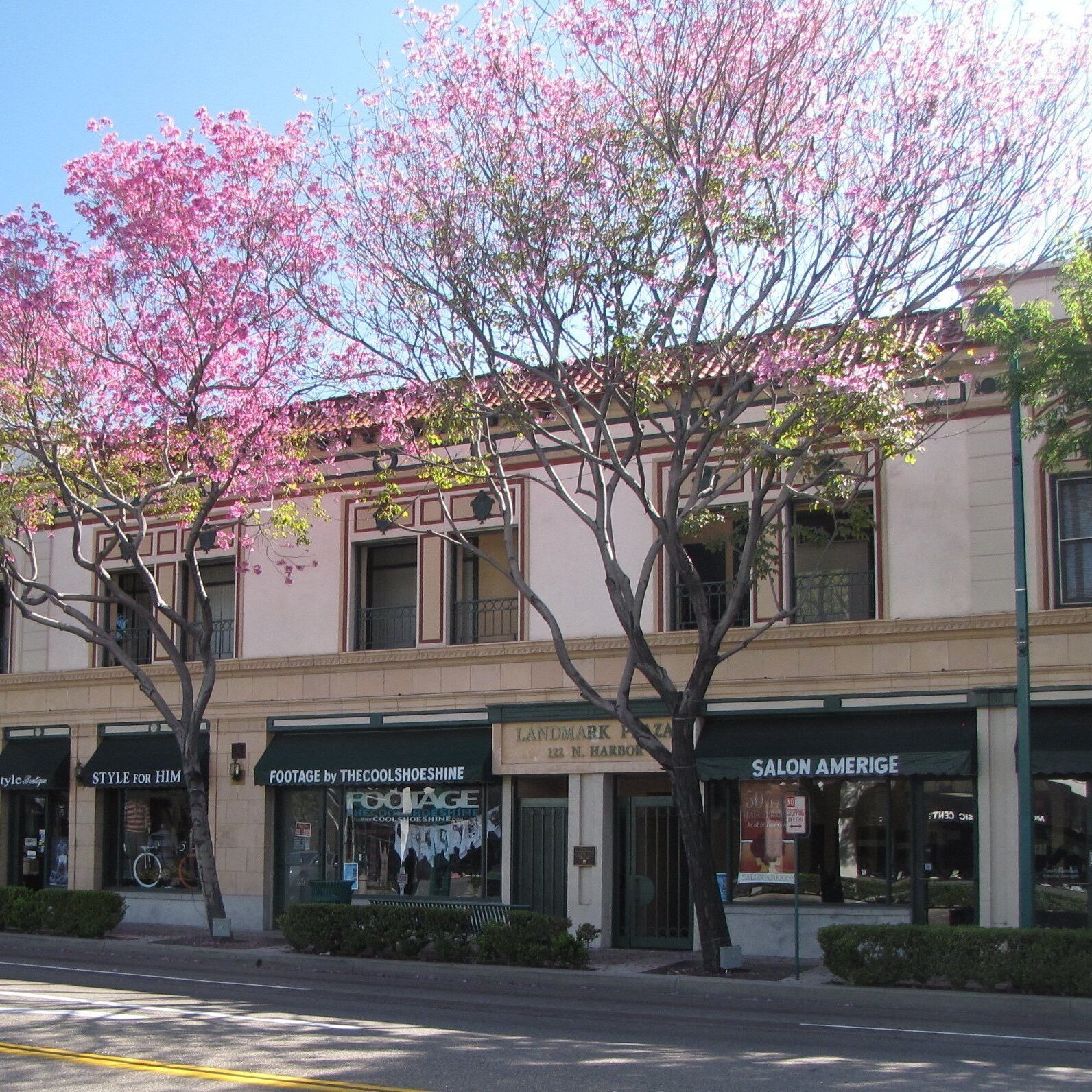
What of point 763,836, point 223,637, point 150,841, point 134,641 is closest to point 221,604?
point 223,637

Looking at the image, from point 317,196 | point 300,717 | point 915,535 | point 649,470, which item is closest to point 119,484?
point 300,717

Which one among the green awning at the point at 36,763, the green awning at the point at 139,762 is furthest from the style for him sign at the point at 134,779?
the green awning at the point at 36,763

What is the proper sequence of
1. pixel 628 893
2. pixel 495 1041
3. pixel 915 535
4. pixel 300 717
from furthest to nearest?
1. pixel 300 717
2. pixel 628 893
3. pixel 915 535
4. pixel 495 1041

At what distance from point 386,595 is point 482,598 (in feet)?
7.31

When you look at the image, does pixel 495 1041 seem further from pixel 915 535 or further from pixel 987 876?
pixel 915 535

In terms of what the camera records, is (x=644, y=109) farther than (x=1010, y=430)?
No

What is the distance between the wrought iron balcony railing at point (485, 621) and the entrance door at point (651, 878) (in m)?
3.68

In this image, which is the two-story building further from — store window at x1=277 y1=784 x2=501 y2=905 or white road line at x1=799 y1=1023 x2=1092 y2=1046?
white road line at x1=799 y1=1023 x2=1092 y2=1046

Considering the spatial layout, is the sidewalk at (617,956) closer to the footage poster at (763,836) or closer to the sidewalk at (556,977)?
the sidewalk at (556,977)

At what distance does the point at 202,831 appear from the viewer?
2350cm

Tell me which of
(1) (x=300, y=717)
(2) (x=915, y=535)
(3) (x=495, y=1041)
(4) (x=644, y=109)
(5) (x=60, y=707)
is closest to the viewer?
(3) (x=495, y=1041)

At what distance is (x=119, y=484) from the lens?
24328 millimetres

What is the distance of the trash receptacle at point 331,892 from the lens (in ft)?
80.6

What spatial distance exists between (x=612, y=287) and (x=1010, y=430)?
6502 mm
